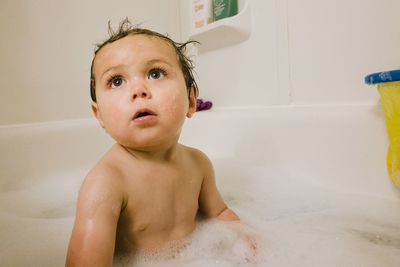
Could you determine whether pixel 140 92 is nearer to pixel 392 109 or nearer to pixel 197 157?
pixel 197 157

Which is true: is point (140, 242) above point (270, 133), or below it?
below

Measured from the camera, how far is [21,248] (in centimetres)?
66

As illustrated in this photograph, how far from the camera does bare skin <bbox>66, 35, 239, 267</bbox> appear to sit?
514 millimetres

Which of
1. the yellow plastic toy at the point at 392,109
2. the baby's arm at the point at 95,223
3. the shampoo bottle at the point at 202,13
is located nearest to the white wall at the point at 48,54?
the shampoo bottle at the point at 202,13

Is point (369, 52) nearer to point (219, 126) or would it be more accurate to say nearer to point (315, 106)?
point (315, 106)

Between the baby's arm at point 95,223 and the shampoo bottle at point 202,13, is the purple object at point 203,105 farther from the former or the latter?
the baby's arm at point 95,223

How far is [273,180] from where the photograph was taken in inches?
39.8

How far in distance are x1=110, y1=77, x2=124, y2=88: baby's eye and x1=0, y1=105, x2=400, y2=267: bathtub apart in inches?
14.4

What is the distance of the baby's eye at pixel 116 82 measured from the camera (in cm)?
56

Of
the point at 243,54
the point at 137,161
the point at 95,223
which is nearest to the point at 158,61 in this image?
the point at 137,161

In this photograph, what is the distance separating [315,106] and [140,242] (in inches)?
27.0

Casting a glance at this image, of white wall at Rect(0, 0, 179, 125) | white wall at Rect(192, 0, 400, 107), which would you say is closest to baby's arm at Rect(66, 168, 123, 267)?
white wall at Rect(192, 0, 400, 107)

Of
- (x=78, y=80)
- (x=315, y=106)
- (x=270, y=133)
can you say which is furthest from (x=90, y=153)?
(x=315, y=106)

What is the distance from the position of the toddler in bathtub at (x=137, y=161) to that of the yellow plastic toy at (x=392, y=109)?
1.23ft
